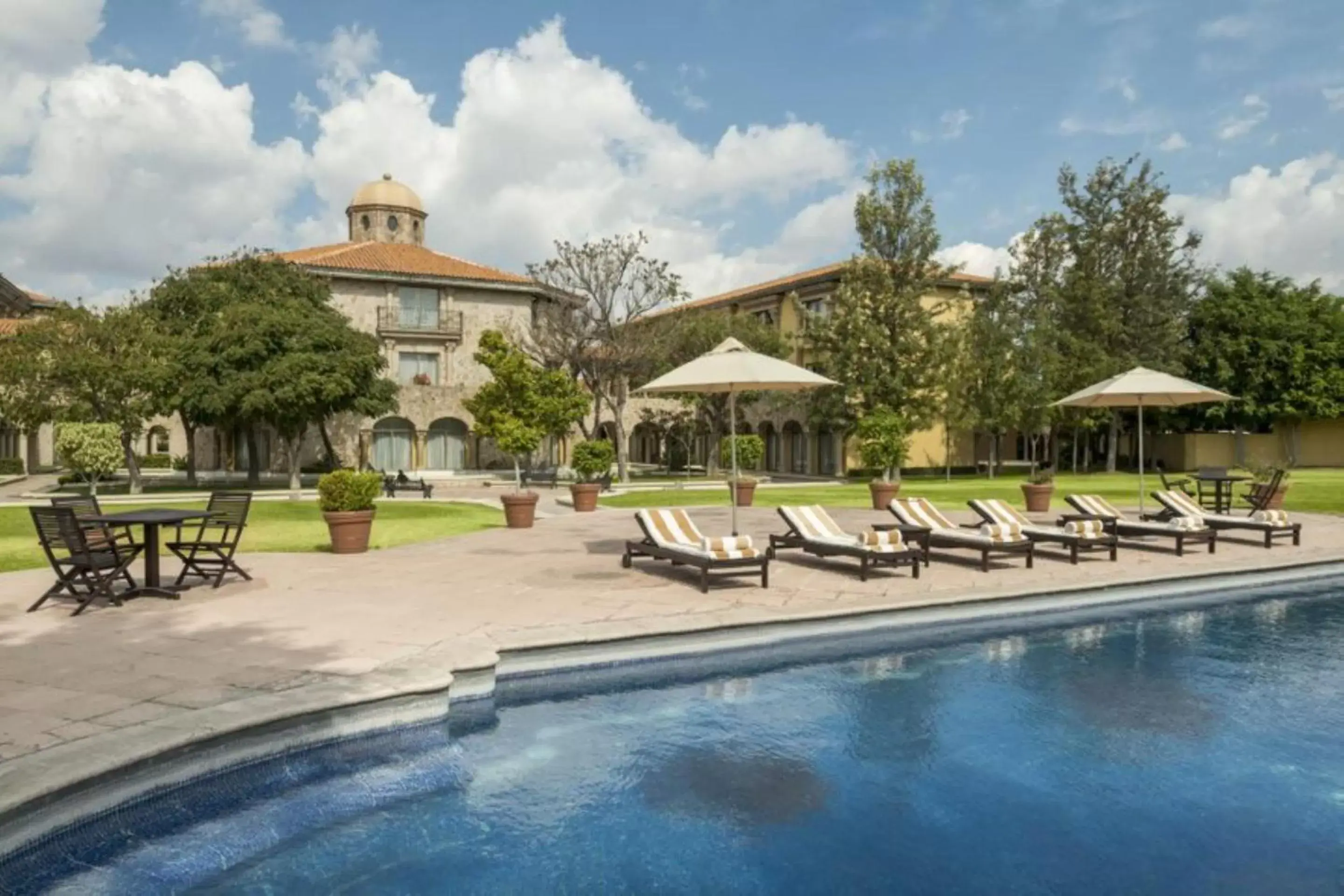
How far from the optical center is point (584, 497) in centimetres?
2175

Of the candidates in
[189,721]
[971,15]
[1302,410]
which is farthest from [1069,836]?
[1302,410]

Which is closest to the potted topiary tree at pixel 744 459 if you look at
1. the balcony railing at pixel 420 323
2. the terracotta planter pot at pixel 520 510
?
the terracotta planter pot at pixel 520 510

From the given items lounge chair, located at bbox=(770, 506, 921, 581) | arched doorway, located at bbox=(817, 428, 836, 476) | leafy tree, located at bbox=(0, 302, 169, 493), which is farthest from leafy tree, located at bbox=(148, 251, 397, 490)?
lounge chair, located at bbox=(770, 506, 921, 581)

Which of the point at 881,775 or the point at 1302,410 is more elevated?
the point at 1302,410

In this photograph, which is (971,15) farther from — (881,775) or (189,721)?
(189,721)

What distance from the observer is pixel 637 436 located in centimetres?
6134

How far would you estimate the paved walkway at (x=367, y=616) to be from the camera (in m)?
5.76

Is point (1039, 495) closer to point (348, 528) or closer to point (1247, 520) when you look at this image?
point (1247, 520)

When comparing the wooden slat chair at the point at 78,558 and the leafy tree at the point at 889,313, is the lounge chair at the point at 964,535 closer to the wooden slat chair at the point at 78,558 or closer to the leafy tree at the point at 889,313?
the wooden slat chair at the point at 78,558

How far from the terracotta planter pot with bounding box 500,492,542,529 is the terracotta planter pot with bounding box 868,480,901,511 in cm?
843

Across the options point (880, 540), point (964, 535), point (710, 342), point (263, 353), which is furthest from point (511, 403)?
point (710, 342)

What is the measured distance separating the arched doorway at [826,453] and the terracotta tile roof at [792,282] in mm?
7400

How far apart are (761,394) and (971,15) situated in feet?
90.7

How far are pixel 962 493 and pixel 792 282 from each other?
20.1m
